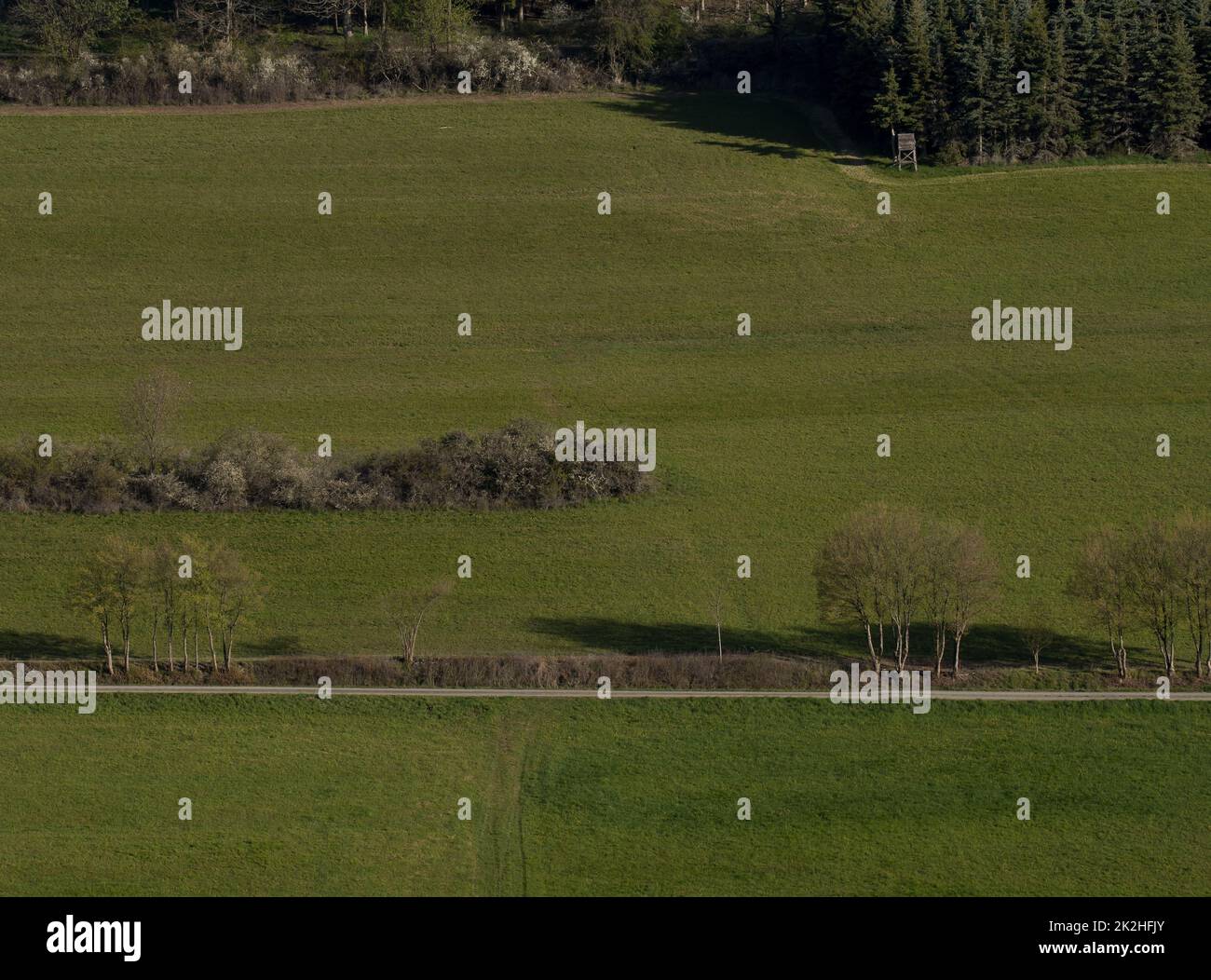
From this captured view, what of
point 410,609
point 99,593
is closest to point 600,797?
point 410,609

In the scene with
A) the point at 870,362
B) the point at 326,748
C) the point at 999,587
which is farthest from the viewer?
the point at 870,362

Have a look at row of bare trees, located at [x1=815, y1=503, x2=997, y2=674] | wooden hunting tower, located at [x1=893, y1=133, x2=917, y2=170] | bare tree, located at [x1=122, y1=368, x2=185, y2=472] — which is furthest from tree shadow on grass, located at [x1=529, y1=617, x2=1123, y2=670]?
wooden hunting tower, located at [x1=893, y1=133, x2=917, y2=170]

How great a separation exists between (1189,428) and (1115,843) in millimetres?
31733

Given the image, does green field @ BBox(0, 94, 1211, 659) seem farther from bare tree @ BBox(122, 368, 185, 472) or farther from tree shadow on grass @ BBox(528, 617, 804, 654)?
bare tree @ BBox(122, 368, 185, 472)

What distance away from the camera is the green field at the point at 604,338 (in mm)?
71438

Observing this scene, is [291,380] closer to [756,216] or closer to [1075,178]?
[756,216]

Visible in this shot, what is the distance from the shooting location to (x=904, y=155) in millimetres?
102250

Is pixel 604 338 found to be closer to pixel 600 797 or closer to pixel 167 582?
pixel 167 582

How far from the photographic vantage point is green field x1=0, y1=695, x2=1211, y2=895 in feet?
174

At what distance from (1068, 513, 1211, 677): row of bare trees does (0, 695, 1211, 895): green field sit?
392 cm

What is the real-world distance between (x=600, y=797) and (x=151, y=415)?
29.8 m

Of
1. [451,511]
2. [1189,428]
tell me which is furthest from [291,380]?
[1189,428]

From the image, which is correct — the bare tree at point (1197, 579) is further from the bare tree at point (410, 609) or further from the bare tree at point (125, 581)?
the bare tree at point (125, 581)

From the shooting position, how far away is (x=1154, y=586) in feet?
211
